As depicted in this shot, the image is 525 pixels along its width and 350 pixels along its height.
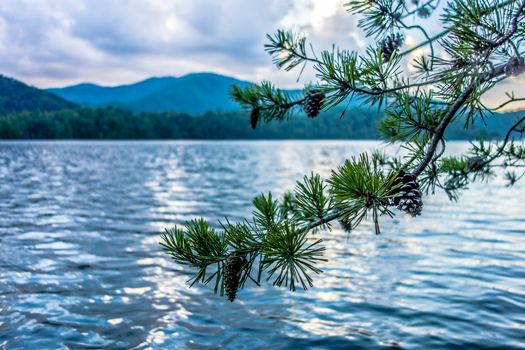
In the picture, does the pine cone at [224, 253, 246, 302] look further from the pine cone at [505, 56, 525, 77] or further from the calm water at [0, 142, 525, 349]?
the calm water at [0, 142, 525, 349]

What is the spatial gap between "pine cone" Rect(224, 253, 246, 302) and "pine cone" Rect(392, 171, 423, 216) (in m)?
1.11

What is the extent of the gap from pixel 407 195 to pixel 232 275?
1206 mm

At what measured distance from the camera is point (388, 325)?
624 centimetres

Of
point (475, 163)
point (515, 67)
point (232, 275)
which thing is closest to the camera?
point (515, 67)

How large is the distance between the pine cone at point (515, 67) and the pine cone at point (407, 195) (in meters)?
0.81

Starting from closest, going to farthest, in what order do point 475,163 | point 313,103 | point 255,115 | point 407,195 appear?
point 407,195
point 313,103
point 255,115
point 475,163

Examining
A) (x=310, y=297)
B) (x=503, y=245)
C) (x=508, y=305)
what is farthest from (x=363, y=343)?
(x=503, y=245)

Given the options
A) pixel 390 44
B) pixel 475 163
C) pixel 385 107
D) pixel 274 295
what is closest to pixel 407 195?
pixel 385 107

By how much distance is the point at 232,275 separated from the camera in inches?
116

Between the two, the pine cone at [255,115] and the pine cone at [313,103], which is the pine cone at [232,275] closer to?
the pine cone at [313,103]

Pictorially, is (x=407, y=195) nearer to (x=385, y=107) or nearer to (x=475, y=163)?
(x=385, y=107)

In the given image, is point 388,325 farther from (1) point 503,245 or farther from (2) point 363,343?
(1) point 503,245

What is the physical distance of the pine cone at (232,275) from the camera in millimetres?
2932

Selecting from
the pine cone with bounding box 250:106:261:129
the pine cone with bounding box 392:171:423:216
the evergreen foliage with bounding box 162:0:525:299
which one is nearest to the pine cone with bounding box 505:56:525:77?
the evergreen foliage with bounding box 162:0:525:299
